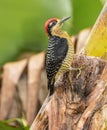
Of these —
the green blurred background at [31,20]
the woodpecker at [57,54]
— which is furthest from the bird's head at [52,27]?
the green blurred background at [31,20]

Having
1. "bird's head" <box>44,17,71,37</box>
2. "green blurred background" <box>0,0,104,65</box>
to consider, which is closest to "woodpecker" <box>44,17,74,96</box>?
"bird's head" <box>44,17,71,37</box>

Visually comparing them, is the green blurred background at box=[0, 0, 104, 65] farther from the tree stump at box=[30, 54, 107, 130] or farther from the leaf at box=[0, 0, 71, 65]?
the tree stump at box=[30, 54, 107, 130]

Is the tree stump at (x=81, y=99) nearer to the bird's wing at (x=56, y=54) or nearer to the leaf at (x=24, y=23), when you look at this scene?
the bird's wing at (x=56, y=54)

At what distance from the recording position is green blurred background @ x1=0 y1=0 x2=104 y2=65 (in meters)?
2.90

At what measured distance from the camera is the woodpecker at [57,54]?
132cm

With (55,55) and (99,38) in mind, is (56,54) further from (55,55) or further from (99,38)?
(99,38)

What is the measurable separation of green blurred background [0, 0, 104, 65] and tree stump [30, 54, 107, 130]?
5.09 ft

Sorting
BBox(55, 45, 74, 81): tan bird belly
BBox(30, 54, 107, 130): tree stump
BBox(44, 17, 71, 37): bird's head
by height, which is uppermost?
BBox(44, 17, 71, 37): bird's head

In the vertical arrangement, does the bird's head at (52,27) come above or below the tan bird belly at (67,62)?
above

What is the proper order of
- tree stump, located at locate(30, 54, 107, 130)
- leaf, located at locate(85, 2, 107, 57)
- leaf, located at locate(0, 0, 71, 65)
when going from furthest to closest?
leaf, located at locate(0, 0, 71, 65), leaf, located at locate(85, 2, 107, 57), tree stump, located at locate(30, 54, 107, 130)

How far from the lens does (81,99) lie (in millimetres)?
1319

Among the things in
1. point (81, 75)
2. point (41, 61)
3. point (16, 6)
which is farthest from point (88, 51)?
point (16, 6)

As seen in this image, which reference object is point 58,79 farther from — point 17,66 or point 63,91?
point 17,66

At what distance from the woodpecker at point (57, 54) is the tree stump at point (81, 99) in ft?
0.06
